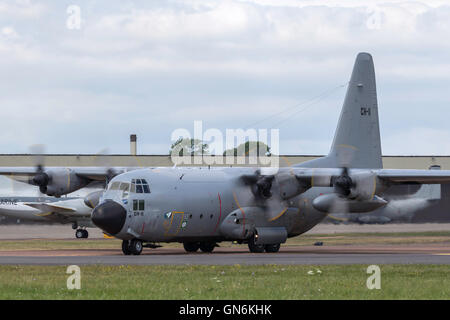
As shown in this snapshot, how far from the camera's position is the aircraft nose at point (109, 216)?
31.6 m

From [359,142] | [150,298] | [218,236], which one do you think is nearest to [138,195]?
[218,236]

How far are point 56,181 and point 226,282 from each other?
64.3 feet

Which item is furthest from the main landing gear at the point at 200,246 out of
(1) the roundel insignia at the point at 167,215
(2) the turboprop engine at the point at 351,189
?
(2) the turboprop engine at the point at 351,189

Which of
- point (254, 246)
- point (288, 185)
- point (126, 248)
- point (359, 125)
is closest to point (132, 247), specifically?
point (126, 248)

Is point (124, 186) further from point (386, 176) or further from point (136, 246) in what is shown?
point (386, 176)

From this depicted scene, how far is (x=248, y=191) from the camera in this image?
3766 centimetres

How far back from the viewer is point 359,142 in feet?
134

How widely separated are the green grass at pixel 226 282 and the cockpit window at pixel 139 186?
7960 mm

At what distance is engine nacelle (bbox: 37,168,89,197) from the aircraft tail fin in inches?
474

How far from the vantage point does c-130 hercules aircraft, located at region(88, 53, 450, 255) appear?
3319 centimetres

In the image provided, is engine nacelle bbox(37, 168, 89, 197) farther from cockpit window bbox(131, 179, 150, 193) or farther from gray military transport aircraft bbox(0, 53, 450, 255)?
cockpit window bbox(131, 179, 150, 193)

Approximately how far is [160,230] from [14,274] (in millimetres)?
11175

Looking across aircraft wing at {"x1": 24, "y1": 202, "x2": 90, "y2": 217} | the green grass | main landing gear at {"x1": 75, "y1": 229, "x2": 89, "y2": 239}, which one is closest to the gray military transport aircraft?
the green grass
